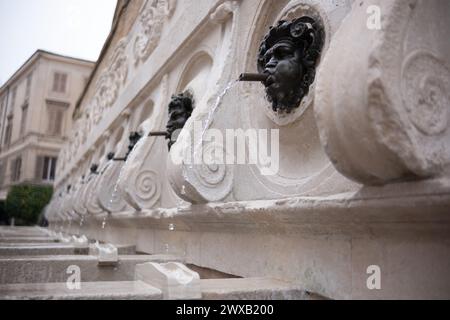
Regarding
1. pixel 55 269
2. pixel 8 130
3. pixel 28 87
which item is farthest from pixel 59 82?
pixel 55 269

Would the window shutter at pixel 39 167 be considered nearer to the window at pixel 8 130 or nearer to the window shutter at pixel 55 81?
the window at pixel 8 130

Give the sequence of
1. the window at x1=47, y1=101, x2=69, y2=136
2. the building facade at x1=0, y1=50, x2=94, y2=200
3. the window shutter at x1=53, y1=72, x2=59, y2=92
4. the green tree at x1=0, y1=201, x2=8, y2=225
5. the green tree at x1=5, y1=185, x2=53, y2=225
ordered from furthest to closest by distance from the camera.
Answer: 1. the window shutter at x1=53, y1=72, x2=59, y2=92
2. the window at x1=47, y1=101, x2=69, y2=136
3. the building facade at x1=0, y1=50, x2=94, y2=200
4. the green tree at x1=0, y1=201, x2=8, y2=225
5. the green tree at x1=5, y1=185, x2=53, y2=225

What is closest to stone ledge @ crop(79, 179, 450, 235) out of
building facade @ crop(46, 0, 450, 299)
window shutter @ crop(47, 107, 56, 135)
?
building facade @ crop(46, 0, 450, 299)

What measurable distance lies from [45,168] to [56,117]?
318 cm

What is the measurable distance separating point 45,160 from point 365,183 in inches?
1093

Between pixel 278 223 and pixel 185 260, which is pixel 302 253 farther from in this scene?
pixel 185 260

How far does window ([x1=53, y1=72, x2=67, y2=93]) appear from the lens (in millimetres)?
27381

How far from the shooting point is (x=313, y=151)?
2.13 metres

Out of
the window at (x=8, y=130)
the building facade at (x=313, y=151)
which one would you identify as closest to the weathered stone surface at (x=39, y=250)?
the building facade at (x=313, y=151)

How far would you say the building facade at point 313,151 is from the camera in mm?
1275

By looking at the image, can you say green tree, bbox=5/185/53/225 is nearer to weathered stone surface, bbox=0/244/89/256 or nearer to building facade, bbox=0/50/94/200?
building facade, bbox=0/50/94/200

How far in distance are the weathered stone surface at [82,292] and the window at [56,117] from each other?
27.1m

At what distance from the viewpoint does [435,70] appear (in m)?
1.38

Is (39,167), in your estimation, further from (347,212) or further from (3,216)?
(347,212)
